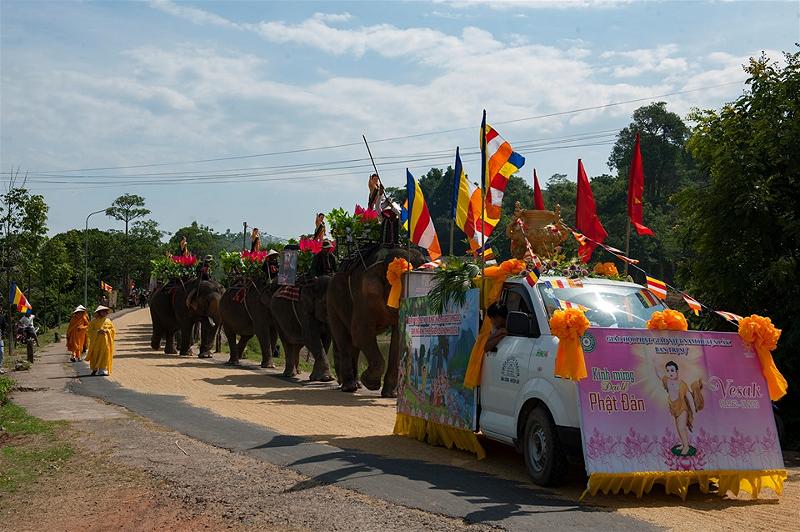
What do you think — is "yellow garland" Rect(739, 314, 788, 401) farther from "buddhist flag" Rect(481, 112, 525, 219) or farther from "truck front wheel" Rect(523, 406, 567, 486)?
"buddhist flag" Rect(481, 112, 525, 219)

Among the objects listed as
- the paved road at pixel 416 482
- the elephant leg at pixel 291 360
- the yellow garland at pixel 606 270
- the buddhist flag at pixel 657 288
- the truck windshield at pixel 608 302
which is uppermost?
the yellow garland at pixel 606 270

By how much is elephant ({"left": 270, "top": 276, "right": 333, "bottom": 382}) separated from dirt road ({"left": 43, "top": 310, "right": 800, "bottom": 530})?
0.74 meters

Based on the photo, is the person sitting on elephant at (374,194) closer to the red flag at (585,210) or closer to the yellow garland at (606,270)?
the red flag at (585,210)

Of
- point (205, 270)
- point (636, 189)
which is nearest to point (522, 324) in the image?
point (636, 189)

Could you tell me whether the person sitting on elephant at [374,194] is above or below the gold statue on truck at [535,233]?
above

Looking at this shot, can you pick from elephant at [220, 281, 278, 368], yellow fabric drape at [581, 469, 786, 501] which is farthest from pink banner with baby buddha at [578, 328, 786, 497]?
elephant at [220, 281, 278, 368]

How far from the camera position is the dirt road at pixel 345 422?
26.3 feet

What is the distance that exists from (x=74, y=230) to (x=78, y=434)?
260 ft

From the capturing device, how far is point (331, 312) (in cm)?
1939

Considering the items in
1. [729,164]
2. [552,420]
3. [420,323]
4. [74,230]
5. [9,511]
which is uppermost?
[74,230]

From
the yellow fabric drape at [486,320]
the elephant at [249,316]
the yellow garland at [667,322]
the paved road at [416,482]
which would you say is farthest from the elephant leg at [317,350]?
the yellow garland at [667,322]

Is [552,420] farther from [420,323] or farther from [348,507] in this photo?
[420,323]

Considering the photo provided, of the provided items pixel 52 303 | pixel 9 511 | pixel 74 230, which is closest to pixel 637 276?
pixel 9 511

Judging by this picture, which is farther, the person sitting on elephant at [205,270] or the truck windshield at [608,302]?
the person sitting on elephant at [205,270]
